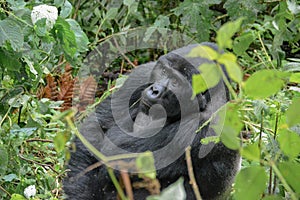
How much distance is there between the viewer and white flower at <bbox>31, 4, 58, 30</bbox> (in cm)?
238

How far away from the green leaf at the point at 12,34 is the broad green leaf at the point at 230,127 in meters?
1.20

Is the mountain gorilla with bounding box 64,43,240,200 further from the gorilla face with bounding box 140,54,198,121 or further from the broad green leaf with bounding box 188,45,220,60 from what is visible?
the broad green leaf with bounding box 188,45,220,60

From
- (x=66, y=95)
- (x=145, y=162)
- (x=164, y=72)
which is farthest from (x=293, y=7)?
(x=145, y=162)

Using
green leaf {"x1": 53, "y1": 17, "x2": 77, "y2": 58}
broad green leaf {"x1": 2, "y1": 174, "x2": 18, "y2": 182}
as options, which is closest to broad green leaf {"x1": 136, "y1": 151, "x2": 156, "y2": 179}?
green leaf {"x1": 53, "y1": 17, "x2": 77, "y2": 58}

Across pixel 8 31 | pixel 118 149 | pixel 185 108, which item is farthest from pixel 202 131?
pixel 8 31

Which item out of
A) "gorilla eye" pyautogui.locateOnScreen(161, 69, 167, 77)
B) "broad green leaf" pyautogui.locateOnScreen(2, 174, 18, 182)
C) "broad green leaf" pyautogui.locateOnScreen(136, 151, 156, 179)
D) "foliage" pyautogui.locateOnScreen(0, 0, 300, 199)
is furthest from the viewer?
"broad green leaf" pyautogui.locateOnScreen(2, 174, 18, 182)

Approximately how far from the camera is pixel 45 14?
237cm

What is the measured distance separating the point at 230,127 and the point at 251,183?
18 cm

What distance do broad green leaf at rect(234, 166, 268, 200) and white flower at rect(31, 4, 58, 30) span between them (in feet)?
4.34

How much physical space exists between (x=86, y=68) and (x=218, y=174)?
1.82 metres

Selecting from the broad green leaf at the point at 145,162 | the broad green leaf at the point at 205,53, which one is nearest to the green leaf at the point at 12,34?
the broad green leaf at the point at 205,53

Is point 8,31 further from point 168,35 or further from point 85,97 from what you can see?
point 168,35

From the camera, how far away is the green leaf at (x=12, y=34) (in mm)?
2322

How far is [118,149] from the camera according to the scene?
2410 millimetres
